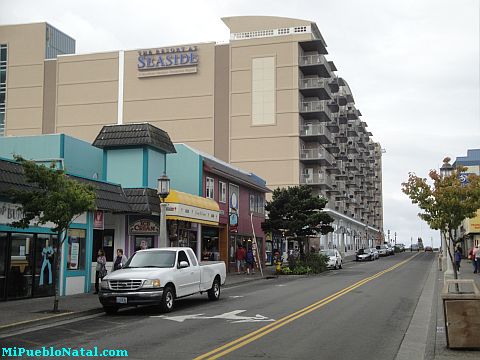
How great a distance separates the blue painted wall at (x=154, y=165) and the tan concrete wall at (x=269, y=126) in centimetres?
3779

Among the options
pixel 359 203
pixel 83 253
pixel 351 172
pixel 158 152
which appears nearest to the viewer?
pixel 83 253

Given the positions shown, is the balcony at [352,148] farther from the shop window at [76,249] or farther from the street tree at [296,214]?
the shop window at [76,249]

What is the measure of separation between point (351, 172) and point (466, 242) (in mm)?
31248

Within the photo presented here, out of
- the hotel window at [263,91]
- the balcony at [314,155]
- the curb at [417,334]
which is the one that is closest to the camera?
the curb at [417,334]

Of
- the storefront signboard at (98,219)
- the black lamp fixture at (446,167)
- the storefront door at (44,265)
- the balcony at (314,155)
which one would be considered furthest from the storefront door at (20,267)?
the balcony at (314,155)

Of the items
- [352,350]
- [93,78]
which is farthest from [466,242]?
[352,350]

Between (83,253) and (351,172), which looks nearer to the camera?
(83,253)

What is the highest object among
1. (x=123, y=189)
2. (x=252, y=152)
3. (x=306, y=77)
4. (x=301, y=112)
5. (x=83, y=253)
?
(x=306, y=77)

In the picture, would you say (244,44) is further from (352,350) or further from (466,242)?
(352,350)

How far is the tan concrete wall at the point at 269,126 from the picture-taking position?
65062 millimetres

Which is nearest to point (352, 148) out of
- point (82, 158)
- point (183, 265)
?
A: point (82, 158)

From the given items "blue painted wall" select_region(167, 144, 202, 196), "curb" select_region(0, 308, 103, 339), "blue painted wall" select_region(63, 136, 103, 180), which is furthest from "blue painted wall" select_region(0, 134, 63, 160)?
"curb" select_region(0, 308, 103, 339)

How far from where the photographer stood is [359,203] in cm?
10700

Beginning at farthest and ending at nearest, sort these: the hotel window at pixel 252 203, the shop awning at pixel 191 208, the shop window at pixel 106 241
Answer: the hotel window at pixel 252 203 → the shop awning at pixel 191 208 → the shop window at pixel 106 241
